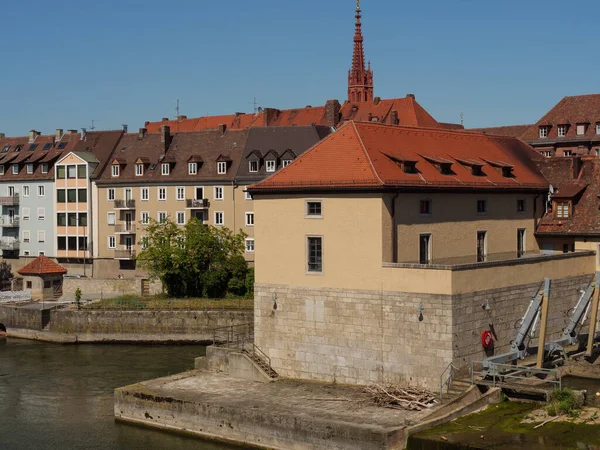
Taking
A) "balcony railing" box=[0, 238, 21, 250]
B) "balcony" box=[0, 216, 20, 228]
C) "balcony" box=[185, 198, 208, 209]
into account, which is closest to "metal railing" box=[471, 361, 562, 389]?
"balcony" box=[185, 198, 208, 209]

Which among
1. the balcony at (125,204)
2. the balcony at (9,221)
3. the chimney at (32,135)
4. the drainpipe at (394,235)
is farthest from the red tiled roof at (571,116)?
the drainpipe at (394,235)

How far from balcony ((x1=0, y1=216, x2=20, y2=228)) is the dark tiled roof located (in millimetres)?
23111

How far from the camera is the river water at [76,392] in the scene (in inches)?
1368

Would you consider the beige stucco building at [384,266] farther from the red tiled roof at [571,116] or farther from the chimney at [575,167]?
the red tiled roof at [571,116]

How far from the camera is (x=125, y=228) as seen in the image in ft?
248

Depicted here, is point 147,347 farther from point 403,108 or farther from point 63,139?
point 403,108

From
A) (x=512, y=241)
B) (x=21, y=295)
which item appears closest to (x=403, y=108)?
(x=21, y=295)

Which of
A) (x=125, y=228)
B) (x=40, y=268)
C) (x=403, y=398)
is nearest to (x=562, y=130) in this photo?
(x=125, y=228)

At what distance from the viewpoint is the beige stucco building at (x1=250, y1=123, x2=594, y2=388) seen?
3506 cm

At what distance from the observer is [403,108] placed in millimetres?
88938

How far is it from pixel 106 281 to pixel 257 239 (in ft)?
103

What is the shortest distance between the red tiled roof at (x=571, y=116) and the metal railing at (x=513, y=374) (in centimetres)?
5358

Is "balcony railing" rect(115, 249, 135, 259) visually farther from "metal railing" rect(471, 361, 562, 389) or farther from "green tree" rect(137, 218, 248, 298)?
"metal railing" rect(471, 361, 562, 389)

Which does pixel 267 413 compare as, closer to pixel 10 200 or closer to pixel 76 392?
pixel 76 392
